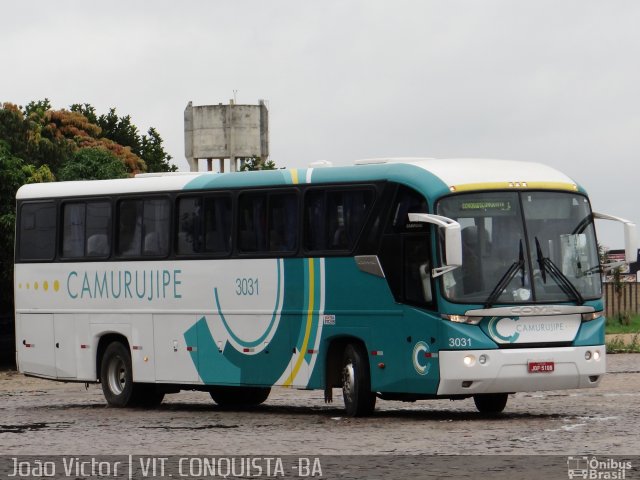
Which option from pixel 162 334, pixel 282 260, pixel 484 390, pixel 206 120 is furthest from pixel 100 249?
pixel 206 120

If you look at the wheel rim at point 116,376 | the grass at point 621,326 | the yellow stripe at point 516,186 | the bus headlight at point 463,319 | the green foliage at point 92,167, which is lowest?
the grass at point 621,326

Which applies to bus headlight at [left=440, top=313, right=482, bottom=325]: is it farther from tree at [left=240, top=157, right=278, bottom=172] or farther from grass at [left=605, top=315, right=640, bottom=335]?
tree at [left=240, top=157, right=278, bottom=172]

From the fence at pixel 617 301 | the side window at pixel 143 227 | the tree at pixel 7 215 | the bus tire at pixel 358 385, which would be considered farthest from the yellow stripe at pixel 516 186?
the fence at pixel 617 301

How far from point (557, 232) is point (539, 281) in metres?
0.76

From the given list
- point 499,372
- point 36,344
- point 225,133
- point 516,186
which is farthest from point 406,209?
point 225,133

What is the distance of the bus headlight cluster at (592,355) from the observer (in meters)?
20.9

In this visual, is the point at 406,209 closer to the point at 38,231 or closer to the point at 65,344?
the point at 65,344

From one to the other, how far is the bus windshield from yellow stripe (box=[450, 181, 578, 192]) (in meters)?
0.08

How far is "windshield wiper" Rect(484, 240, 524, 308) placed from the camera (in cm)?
2039

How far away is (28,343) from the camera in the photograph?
88.0 ft

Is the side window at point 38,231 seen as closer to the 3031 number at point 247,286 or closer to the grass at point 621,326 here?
the 3031 number at point 247,286

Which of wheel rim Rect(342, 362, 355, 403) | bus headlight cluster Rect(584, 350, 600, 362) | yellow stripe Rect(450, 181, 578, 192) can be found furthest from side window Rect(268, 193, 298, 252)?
bus headlight cluster Rect(584, 350, 600, 362)

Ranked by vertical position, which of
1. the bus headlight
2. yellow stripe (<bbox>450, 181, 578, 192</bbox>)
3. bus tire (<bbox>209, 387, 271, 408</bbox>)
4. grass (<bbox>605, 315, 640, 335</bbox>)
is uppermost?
yellow stripe (<bbox>450, 181, 578, 192</bbox>)

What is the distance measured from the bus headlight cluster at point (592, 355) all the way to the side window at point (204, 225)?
214 inches
